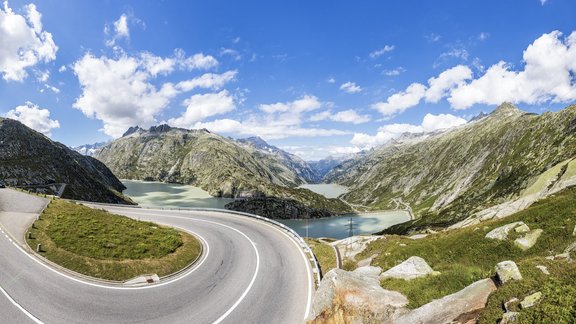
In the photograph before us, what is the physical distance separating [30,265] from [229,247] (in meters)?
20.6

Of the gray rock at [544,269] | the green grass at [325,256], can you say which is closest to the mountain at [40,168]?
the green grass at [325,256]

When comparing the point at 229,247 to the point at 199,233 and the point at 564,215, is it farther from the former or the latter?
the point at 564,215

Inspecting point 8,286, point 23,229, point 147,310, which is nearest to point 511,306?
point 147,310

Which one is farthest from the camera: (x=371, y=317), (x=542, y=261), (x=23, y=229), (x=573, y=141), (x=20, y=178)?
(x=20, y=178)

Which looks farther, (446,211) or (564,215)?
(446,211)

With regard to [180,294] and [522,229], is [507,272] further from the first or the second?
[180,294]

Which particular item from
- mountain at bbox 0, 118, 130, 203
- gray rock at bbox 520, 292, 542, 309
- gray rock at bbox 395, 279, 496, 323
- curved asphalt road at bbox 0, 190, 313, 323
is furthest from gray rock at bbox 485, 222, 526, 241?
mountain at bbox 0, 118, 130, 203

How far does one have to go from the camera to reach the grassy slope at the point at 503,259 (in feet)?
30.2

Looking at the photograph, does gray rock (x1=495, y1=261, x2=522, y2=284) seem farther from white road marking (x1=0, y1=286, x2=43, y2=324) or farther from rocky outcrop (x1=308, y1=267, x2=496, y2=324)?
white road marking (x1=0, y1=286, x2=43, y2=324)

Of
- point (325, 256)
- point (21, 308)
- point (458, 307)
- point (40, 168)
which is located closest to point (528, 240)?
point (458, 307)

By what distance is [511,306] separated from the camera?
10.5 m

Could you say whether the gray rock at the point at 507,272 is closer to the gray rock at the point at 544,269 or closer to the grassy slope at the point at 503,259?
the grassy slope at the point at 503,259

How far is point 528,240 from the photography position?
2294 centimetres

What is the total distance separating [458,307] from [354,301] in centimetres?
602
